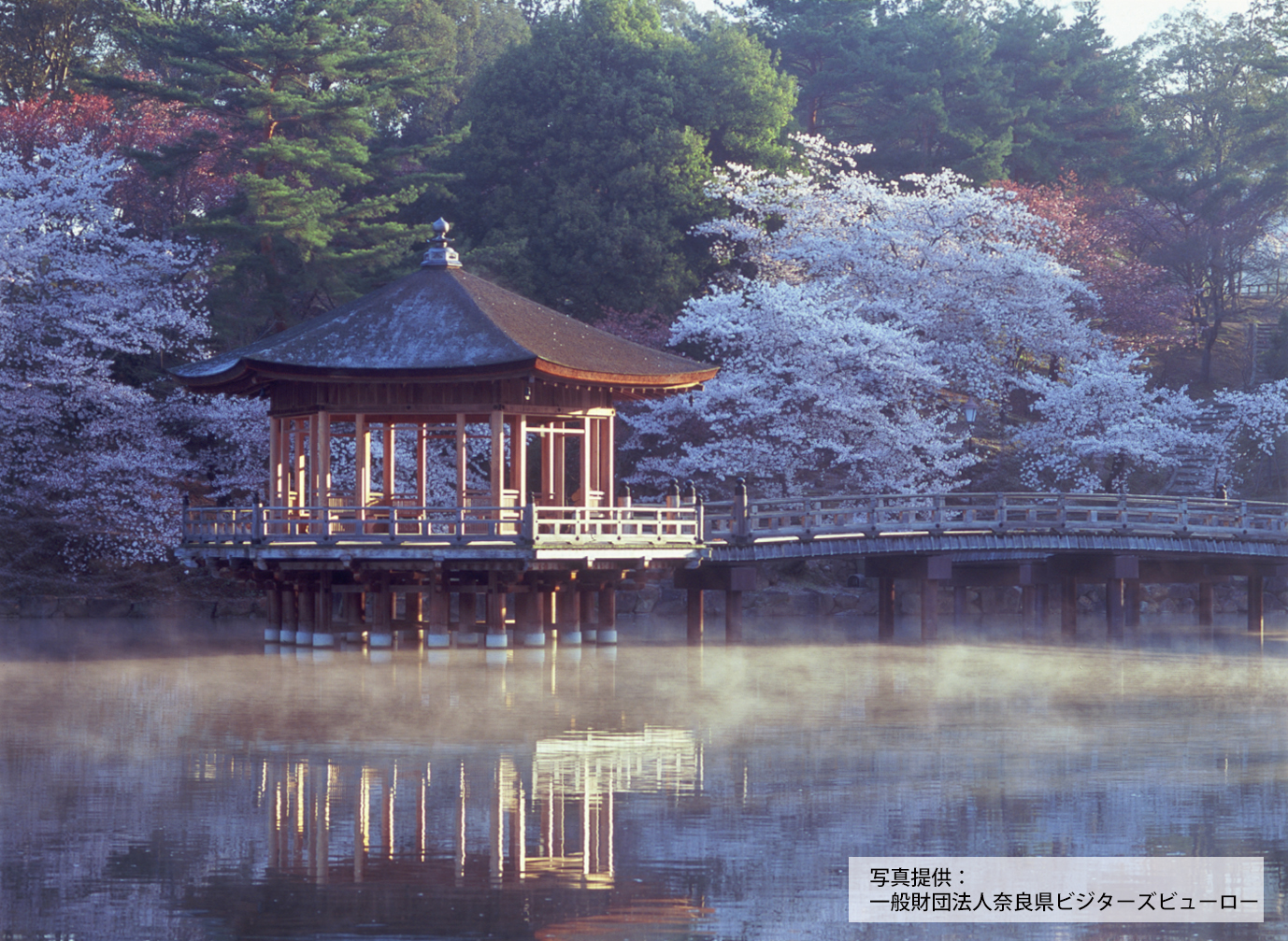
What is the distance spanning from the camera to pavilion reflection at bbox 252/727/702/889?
12383mm

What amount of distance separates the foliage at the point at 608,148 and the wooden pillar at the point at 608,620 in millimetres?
14736

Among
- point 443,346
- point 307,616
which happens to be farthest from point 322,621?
point 443,346

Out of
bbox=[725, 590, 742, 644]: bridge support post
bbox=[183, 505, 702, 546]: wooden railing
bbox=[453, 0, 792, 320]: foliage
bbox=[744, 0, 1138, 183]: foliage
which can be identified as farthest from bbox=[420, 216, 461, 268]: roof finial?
bbox=[744, 0, 1138, 183]: foliage

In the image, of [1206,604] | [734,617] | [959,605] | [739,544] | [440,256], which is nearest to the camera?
[739,544]

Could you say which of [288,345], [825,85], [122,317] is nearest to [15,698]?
[288,345]

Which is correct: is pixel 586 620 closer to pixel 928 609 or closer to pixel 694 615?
pixel 694 615

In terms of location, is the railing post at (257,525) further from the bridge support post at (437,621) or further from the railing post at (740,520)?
the railing post at (740,520)

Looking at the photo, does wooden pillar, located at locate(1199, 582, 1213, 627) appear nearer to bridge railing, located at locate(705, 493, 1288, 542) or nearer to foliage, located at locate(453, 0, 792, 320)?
bridge railing, located at locate(705, 493, 1288, 542)

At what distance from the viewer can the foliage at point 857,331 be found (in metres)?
40.4

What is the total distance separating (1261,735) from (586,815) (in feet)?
31.6

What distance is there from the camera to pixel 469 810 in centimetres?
1455

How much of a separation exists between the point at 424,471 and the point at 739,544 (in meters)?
6.06

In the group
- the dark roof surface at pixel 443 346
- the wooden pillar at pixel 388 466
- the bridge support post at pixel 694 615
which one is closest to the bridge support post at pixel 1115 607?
the bridge support post at pixel 694 615

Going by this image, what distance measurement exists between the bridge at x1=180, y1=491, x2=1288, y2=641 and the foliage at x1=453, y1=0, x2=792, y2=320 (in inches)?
409
